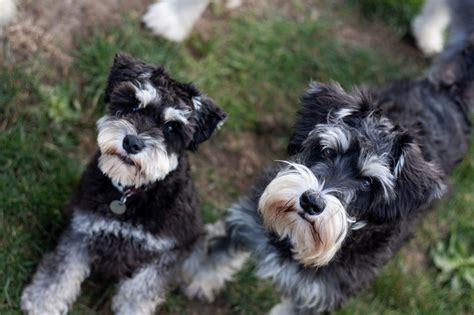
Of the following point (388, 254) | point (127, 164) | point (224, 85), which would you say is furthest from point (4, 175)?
point (388, 254)

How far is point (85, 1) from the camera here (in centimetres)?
552

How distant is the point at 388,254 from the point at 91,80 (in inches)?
110

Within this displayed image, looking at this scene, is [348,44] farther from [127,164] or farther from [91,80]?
[127,164]

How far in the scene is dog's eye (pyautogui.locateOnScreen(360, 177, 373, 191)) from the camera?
3.71m

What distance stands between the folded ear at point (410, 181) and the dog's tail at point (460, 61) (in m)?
1.88

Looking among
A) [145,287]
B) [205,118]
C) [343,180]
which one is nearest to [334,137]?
[343,180]

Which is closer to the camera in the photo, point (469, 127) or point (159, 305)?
point (159, 305)

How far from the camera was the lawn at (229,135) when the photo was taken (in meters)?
4.71

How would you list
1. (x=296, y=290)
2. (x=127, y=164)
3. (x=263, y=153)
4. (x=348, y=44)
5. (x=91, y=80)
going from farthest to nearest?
(x=348, y=44) → (x=263, y=153) → (x=91, y=80) → (x=296, y=290) → (x=127, y=164)

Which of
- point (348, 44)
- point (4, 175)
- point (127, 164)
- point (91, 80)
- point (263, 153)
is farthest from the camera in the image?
point (348, 44)

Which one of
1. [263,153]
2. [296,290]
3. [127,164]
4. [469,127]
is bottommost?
[263,153]

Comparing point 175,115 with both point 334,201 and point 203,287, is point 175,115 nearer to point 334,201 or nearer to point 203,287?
point 334,201

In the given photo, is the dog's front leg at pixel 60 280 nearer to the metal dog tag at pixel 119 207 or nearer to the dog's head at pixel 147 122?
the metal dog tag at pixel 119 207

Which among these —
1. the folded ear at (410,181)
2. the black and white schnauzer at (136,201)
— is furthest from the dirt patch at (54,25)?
the folded ear at (410,181)
